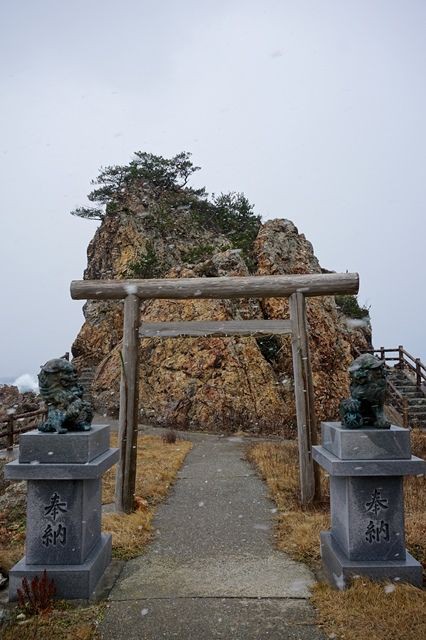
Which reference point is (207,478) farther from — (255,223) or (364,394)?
(255,223)

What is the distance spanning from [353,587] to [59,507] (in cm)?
265

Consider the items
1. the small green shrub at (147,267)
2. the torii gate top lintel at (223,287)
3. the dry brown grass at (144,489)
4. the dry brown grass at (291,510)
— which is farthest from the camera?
the small green shrub at (147,267)

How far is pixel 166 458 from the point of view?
1020cm

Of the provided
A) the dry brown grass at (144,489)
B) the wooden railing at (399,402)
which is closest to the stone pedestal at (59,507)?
the dry brown grass at (144,489)

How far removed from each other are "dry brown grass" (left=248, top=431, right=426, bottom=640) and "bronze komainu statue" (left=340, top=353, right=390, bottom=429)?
4.37 feet

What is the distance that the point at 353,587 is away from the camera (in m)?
3.78

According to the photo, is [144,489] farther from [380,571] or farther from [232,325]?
[380,571]

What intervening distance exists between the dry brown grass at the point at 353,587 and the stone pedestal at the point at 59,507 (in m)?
2.11

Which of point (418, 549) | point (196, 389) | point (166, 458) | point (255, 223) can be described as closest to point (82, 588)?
point (418, 549)

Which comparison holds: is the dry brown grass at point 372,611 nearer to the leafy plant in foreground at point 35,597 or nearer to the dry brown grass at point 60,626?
the dry brown grass at point 60,626

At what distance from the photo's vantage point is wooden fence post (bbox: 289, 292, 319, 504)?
262 inches

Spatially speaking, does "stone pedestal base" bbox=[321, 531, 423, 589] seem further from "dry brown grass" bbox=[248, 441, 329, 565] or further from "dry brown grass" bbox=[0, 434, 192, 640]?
"dry brown grass" bbox=[0, 434, 192, 640]

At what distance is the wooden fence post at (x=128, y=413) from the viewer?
21.2 feet

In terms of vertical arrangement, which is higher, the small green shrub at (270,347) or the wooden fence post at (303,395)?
the small green shrub at (270,347)
